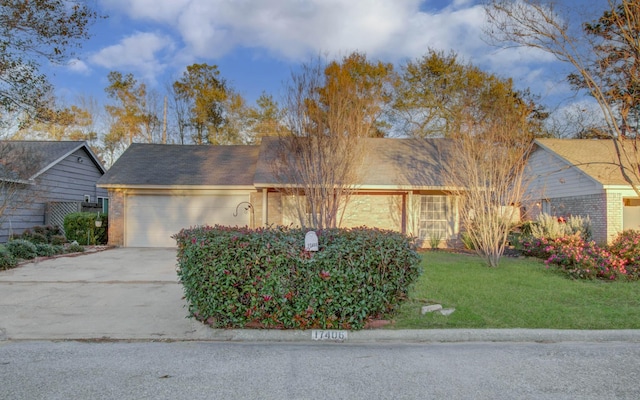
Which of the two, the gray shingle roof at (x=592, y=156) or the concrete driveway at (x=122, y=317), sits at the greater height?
the gray shingle roof at (x=592, y=156)

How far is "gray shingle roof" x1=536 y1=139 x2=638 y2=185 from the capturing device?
1430 cm

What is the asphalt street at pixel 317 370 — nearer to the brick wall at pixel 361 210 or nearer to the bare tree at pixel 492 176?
the bare tree at pixel 492 176

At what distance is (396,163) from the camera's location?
15.5m

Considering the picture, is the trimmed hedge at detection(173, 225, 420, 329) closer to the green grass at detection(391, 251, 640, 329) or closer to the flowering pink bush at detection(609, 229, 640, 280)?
the green grass at detection(391, 251, 640, 329)

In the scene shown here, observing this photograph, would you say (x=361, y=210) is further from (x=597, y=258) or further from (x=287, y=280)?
(x=287, y=280)

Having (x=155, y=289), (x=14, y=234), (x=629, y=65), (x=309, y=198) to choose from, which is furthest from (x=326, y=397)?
(x=14, y=234)

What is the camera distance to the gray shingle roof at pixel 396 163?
13.7 metres

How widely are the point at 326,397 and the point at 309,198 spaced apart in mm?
7081

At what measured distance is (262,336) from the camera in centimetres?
501

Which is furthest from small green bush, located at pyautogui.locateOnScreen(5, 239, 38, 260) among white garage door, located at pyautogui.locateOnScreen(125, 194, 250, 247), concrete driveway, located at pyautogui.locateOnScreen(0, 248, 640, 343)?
white garage door, located at pyautogui.locateOnScreen(125, 194, 250, 247)

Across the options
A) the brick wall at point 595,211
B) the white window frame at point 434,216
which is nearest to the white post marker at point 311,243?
the white window frame at point 434,216

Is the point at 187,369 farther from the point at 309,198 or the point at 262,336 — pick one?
the point at 309,198

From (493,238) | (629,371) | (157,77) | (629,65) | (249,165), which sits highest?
(157,77)

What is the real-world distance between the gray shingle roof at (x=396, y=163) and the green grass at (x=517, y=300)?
15.4 feet
